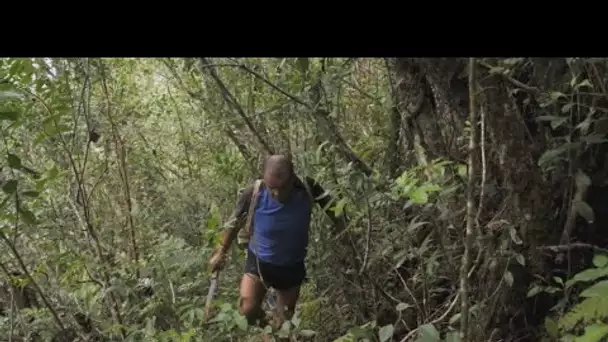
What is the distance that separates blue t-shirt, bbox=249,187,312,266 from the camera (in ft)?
13.6

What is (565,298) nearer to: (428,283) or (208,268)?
(428,283)

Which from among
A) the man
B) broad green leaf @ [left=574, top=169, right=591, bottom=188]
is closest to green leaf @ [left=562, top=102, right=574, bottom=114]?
broad green leaf @ [left=574, top=169, right=591, bottom=188]

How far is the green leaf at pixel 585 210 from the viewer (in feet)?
10.5

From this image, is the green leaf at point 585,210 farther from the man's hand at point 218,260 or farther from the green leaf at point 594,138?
the man's hand at point 218,260

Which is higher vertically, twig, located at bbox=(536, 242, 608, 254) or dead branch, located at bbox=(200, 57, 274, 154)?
dead branch, located at bbox=(200, 57, 274, 154)

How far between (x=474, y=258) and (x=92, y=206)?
3.30 metres

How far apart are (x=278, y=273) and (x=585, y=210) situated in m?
1.76

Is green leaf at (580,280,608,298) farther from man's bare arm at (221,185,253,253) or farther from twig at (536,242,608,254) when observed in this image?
man's bare arm at (221,185,253,253)

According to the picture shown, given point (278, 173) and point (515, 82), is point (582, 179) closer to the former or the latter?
point (515, 82)

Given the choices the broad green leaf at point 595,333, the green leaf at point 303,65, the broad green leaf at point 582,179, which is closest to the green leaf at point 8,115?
the green leaf at point 303,65

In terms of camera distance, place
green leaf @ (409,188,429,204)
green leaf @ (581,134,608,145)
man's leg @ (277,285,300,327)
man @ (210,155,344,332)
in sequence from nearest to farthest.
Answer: green leaf @ (409,188,429,204) < green leaf @ (581,134,608,145) < man @ (210,155,344,332) < man's leg @ (277,285,300,327)

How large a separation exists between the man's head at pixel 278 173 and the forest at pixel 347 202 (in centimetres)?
16

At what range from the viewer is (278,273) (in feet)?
13.9

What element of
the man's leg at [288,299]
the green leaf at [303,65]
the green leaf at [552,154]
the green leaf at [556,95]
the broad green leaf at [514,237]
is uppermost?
the green leaf at [303,65]
